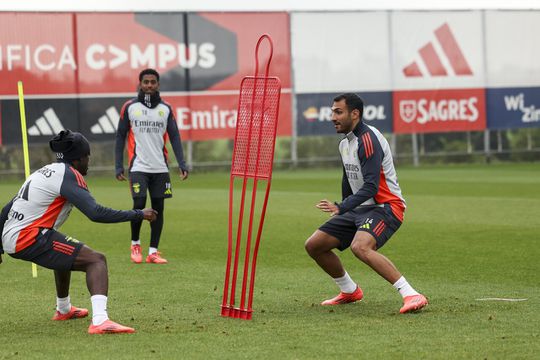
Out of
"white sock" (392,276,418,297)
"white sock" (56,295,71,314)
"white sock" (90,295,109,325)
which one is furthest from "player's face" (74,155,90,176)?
"white sock" (392,276,418,297)

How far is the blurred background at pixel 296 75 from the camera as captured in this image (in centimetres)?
3125

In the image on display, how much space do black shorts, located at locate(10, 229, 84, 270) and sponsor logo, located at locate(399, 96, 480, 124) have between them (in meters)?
26.0

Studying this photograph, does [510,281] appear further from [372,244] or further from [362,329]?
[362,329]

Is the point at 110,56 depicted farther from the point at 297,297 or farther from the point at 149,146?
the point at 297,297

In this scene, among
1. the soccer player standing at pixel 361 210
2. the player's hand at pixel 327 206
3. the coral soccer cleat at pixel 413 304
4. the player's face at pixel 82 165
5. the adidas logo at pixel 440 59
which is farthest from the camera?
the adidas logo at pixel 440 59

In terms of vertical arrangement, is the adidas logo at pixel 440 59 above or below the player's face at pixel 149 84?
above

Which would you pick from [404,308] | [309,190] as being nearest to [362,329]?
[404,308]

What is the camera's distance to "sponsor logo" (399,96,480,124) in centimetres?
3403

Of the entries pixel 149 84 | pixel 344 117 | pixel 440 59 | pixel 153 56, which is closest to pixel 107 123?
pixel 153 56

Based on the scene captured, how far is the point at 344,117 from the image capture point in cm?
945

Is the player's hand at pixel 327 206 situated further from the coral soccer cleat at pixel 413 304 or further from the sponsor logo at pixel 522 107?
the sponsor logo at pixel 522 107

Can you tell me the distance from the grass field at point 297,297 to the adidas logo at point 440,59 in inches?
586

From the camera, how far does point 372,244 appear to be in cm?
939

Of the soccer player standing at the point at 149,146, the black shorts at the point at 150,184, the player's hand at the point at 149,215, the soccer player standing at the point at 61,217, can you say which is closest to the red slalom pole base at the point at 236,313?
the soccer player standing at the point at 61,217
